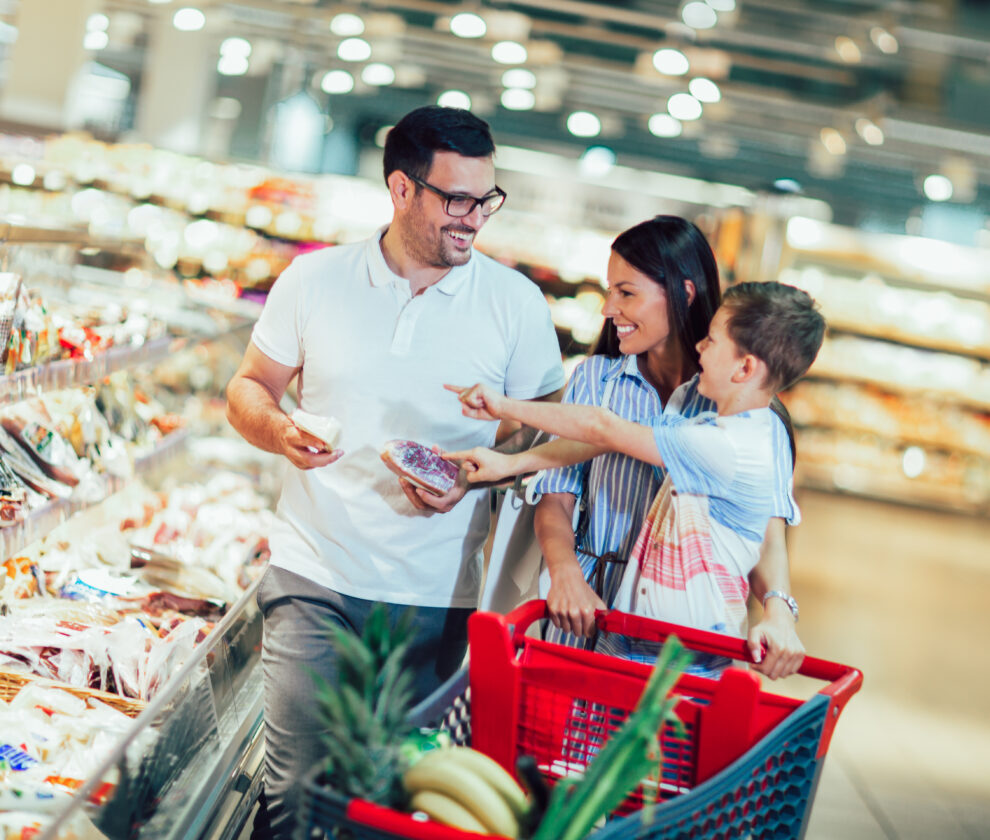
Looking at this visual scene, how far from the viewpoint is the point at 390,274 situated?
2.24 metres

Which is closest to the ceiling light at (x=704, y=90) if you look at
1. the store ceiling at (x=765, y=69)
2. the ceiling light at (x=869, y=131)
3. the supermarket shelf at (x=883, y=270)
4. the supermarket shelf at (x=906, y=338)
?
the store ceiling at (x=765, y=69)

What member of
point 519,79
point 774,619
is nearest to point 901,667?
point 774,619

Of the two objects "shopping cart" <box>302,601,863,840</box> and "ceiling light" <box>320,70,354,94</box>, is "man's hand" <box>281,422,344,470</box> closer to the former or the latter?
"shopping cart" <box>302,601,863,840</box>

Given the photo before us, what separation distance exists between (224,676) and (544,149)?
17091 millimetres

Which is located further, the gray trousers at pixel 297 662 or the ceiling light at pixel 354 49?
the ceiling light at pixel 354 49

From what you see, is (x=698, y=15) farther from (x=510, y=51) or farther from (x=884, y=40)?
(x=510, y=51)

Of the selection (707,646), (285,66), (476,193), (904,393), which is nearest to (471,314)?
(476,193)

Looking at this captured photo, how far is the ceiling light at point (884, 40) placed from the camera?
860 cm

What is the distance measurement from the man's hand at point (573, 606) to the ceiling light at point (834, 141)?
1101 cm

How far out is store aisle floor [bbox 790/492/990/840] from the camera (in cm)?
399

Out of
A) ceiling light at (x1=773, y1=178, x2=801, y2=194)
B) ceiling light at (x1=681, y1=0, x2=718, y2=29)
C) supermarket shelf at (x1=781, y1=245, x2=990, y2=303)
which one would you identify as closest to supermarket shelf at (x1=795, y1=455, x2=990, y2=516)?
supermarket shelf at (x1=781, y1=245, x2=990, y2=303)

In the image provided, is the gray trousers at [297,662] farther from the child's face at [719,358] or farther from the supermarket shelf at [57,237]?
the supermarket shelf at [57,237]

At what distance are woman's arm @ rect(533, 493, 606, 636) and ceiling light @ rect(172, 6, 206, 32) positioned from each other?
964 cm

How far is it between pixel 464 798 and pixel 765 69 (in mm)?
14094
